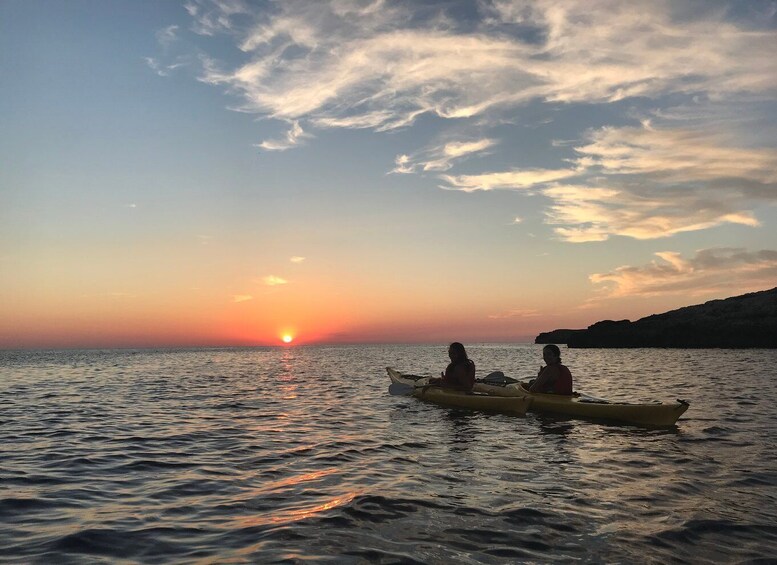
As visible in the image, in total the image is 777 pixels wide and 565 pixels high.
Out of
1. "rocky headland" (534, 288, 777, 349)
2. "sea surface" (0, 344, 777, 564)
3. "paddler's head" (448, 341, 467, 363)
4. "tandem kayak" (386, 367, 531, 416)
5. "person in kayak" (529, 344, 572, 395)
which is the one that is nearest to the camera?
"sea surface" (0, 344, 777, 564)

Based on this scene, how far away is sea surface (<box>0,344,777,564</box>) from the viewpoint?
5.86 meters

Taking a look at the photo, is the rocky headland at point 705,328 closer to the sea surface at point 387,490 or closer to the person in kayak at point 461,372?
the sea surface at point 387,490

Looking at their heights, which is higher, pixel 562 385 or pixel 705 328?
pixel 705 328

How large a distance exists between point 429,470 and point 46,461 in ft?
24.8

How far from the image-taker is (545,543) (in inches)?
236

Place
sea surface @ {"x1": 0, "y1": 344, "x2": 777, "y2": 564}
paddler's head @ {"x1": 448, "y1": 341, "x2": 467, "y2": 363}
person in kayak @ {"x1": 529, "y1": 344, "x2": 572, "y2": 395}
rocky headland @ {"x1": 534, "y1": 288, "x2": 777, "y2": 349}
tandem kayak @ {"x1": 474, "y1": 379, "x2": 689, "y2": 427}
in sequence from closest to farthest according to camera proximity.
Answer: sea surface @ {"x1": 0, "y1": 344, "x2": 777, "y2": 564} → tandem kayak @ {"x1": 474, "y1": 379, "x2": 689, "y2": 427} → person in kayak @ {"x1": 529, "y1": 344, "x2": 572, "y2": 395} → paddler's head @ {"x1": 448, "y1": 341, "x2": 467, "y2": 363} → rocky headland @ {"x1": 534, "y1": 288, "x2": 777, "y2": 349}

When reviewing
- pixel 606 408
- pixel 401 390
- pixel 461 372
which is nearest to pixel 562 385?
pixel 606 408

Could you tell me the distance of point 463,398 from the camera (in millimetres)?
19469

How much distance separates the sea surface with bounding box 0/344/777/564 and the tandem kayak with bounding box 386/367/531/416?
57 cm

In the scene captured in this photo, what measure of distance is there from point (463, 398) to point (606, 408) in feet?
16.9

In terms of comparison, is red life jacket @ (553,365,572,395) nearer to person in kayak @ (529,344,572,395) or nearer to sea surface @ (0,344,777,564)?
person in kayak @ (529,344,572,395)

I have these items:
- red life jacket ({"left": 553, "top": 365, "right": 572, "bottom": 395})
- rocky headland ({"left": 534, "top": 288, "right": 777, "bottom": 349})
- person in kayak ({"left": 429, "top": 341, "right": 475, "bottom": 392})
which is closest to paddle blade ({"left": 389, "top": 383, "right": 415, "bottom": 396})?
person in kayak ({"left": 429, "top": 341, "right": 475, "bottom": 392})

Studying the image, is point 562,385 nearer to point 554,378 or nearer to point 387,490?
point 554,378

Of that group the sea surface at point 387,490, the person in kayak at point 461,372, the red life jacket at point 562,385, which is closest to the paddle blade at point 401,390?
the person in kayak at point 461,372
